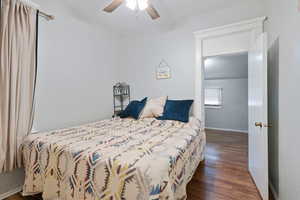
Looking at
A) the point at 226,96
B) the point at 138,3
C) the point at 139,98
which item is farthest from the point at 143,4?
the point at 226,96

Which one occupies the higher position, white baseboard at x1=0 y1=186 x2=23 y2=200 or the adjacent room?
the adjacent room

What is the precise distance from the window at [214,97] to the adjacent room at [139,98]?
1.52 metres

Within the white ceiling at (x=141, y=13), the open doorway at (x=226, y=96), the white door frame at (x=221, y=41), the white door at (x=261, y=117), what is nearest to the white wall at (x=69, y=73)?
the white ceiling at (x=141, y=13)

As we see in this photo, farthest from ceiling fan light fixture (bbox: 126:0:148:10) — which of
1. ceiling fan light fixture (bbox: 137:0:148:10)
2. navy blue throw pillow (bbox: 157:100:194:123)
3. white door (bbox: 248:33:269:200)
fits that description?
navy blue throw pillow (bbox: 157:100:194:123)

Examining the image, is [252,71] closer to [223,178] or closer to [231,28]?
[231,28]

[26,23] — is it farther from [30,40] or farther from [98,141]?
[98,141]

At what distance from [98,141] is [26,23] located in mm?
1727

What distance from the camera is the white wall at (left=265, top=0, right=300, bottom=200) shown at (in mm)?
1192

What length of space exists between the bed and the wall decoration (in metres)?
1.59

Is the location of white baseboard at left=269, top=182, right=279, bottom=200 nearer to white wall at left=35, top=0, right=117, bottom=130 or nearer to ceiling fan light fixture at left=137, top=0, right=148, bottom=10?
ceiling fan light fixture at left=137, top=0, right=148, bottom=10

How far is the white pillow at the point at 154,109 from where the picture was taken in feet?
8.86

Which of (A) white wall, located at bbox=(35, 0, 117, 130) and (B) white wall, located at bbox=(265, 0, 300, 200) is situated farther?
(A) white wall, located at bbox=(35, 0, 117, 130)

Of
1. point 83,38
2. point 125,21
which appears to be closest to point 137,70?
point 125,21

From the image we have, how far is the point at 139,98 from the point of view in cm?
347
